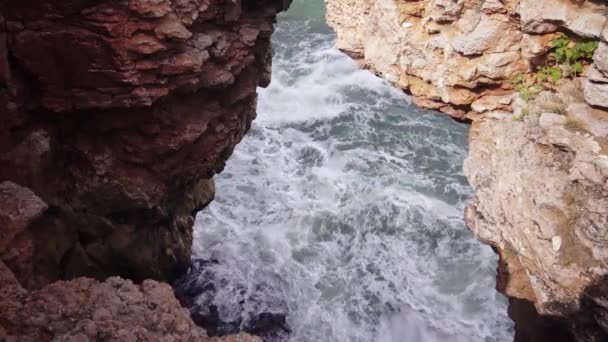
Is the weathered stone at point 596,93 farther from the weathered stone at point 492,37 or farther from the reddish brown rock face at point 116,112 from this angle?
the reddish brown rock face at point 116,112

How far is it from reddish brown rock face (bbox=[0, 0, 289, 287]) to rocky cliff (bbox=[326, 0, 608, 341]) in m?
2.99

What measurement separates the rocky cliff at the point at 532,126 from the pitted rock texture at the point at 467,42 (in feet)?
0.04

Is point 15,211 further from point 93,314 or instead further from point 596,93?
point 596,93

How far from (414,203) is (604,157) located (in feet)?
31.0

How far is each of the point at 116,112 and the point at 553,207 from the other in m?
6.12

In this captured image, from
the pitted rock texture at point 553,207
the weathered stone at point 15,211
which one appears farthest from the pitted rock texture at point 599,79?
the weathered stone at point 15,211

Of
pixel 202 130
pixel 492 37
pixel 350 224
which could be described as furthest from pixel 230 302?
pixel 492 37

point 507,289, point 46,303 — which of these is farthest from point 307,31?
point 46,303

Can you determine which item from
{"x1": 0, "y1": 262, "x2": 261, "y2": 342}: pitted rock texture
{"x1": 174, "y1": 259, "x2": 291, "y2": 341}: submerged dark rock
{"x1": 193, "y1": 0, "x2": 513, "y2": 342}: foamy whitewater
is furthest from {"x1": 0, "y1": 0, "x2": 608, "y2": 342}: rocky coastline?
{"x1": 193, "y1": 0, "x2": 513, "y2": 342}: foamy whitewater

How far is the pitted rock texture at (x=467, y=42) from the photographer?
615cm

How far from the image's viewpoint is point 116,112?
8016 millimetres

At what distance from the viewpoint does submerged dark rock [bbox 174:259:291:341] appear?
11.2m

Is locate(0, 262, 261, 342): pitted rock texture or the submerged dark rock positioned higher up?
locate(0, 262, 261, 342): pitted rock texture

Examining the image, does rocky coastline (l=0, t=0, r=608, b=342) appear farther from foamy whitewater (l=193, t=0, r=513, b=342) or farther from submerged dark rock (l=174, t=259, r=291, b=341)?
foamy whitewater (l=193, t=0, r=513, b=342)
